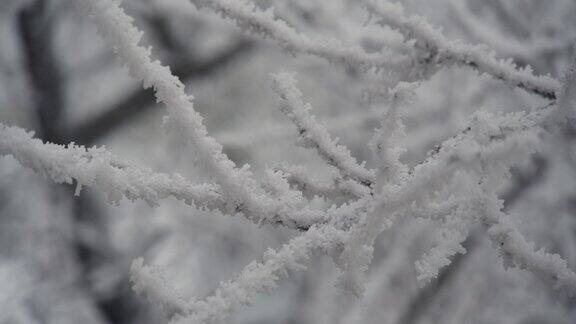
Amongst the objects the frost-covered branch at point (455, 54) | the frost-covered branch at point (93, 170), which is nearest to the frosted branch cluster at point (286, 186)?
the frost-covered branch at point (93, 170)

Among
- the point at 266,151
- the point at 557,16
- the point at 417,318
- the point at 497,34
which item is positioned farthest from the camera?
the point at 266,151

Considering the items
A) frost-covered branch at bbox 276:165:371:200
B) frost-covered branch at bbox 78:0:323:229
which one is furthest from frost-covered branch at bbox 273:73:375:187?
frost-covered branch at bbox 78:0:323:229

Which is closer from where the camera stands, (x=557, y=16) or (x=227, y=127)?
(x=557, y=16)

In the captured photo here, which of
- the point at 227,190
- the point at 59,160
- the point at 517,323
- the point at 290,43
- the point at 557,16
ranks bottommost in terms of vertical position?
the point at 59,160

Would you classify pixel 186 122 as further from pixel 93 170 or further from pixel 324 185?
pixel 324 185

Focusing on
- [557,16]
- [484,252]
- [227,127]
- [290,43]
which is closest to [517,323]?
[484,252]

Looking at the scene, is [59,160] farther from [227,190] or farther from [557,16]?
[557,16]

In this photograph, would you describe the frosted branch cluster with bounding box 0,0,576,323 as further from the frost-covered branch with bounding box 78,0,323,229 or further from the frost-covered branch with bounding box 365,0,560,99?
the frost-covered branch with bounding box 365,0,560,99

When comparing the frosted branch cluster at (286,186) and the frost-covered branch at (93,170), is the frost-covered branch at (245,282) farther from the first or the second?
the frost-covered branch at (93,170)

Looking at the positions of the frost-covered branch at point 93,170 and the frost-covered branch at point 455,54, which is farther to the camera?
the frost-covered branch at point 455,54
